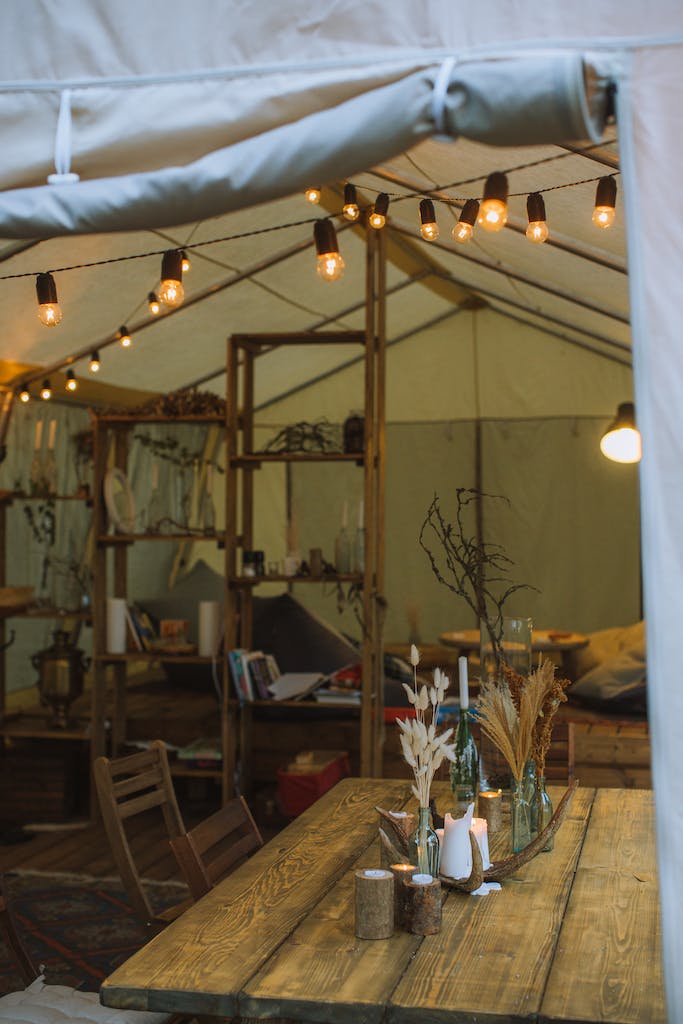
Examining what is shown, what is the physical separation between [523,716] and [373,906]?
80 cm

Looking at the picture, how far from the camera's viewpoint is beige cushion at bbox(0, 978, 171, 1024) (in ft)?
8.48

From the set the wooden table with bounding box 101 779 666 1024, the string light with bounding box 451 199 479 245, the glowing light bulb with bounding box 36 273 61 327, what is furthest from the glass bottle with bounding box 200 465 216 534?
the wooden table with bounding box 101 779 666 1024

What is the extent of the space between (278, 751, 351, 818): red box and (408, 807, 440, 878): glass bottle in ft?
10.8

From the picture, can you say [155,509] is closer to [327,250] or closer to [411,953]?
[327,250]

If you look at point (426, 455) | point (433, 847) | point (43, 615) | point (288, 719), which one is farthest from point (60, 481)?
point (433, 847)

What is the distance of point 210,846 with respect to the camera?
300cm

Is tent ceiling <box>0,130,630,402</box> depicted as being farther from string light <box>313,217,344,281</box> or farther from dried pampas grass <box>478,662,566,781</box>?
dried pampas grass <box>478,662,566,781</box>

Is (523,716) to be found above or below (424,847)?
above

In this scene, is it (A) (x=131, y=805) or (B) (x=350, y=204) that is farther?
(B) (x=350, y=204)

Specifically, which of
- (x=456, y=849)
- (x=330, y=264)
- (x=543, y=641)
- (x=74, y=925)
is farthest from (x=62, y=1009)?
(x=543, y=641)

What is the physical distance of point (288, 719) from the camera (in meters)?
6.52

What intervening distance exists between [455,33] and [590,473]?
8322 millimetres

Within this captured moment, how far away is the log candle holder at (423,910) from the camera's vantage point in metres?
2.31

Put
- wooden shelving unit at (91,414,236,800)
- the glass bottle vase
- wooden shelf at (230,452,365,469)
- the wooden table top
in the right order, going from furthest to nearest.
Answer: the wooden table top, wooden shelving unit at (91,414,236,800), wooden shelf at (230,452,365,469), the glass bottle vase
